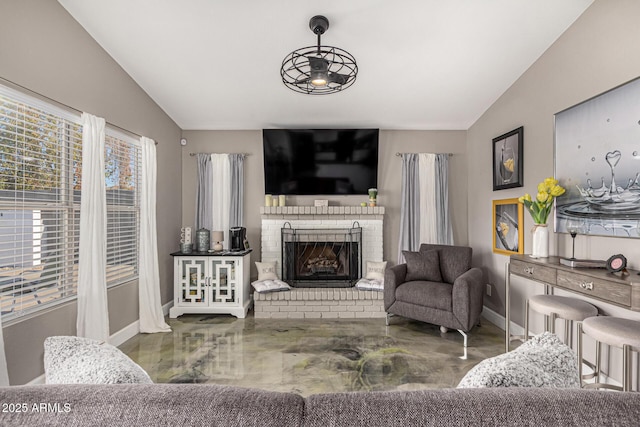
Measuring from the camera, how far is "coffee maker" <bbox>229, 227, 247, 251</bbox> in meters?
4.21

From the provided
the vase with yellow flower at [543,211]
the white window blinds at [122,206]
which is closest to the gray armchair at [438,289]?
the vase with yellow flower at [543,211]

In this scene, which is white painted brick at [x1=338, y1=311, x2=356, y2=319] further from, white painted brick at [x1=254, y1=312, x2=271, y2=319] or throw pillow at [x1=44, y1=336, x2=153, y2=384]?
throw pillow at [x1=44, y1=336, x2=153, y2=384]

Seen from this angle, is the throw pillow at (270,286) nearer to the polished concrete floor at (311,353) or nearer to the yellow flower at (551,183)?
the polished concrete floor at (311,353)

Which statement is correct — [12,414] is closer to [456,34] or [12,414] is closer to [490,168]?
[456,34]

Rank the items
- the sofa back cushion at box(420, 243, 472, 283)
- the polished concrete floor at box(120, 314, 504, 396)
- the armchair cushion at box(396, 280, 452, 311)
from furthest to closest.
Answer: the sofa back cushion at box(420, 243, 472, 283) → the armchair cushion at box(396, 280, 452, 311) → the polished concrete floor at box(120, 314, 504, 396)

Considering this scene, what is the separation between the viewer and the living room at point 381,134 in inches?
85.8

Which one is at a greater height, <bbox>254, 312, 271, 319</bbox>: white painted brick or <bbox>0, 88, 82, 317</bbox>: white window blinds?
<bbox>0, 88, 82, 317</bbox>: white window blinds

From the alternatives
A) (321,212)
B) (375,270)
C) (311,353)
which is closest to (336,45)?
(321,212)

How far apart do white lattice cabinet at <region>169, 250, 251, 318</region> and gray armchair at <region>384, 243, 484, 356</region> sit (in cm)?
181

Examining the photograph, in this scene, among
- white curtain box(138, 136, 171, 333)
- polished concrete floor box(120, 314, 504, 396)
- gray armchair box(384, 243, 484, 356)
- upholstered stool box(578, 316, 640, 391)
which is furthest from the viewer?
white curtain box(138, 136, 171, 333)

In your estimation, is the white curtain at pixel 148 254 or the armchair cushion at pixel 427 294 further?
the white curtain at pixel 148 254

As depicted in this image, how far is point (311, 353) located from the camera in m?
2.91

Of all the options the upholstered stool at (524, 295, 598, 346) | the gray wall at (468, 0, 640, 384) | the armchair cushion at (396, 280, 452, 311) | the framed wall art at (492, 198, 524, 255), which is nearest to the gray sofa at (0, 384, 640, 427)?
the upholstered stool at (524, 295, 598, 346)

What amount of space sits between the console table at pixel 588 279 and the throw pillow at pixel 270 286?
2.51m
